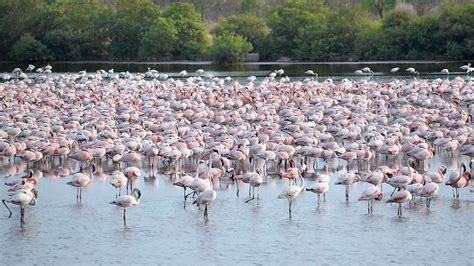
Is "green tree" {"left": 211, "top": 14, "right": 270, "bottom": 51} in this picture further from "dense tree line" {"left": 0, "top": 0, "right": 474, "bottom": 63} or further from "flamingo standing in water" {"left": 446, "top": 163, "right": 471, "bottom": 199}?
"flamingo standing in water" {"left": 446, "top": 163, "right": 471, "bottom": 199}

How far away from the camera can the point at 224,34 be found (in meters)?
64.9

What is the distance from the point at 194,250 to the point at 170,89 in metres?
19.6

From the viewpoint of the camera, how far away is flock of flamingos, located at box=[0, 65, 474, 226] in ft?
61.2

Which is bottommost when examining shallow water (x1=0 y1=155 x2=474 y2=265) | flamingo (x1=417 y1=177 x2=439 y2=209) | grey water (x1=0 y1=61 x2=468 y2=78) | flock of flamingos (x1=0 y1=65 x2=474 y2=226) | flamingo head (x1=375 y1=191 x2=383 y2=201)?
shallow water (x1=0 y1=155 x2=474 y2=265)

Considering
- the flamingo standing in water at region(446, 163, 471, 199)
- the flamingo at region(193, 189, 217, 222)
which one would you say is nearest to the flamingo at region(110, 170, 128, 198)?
the flamingo at region(193, 189, 217, 222)

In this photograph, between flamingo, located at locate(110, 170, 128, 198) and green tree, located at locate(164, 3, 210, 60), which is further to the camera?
green tree, located at locate(164, 3, 210, 60)

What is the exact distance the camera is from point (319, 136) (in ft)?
77.9

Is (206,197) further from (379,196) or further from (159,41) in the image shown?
(159,41)

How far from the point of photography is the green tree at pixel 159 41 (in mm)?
67438

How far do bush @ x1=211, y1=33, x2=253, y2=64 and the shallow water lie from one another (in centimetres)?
4394

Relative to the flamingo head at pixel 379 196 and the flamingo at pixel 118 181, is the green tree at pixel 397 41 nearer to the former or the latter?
the flamingo head at pixel 379 196

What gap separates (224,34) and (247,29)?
18.1ft

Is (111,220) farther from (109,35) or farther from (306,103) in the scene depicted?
(109,35)

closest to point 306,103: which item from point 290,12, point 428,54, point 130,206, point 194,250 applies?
point 130,206
